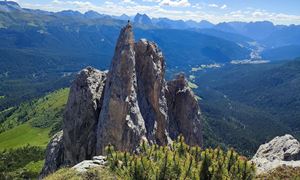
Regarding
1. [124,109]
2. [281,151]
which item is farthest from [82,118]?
[281,151]

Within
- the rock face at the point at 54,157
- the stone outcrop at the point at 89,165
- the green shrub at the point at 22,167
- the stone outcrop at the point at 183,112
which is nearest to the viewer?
the stone outcrop at the point at 89,165

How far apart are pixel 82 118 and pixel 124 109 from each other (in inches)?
329

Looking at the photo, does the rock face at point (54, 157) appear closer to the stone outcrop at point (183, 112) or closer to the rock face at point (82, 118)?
the rock face at point (82, 118)

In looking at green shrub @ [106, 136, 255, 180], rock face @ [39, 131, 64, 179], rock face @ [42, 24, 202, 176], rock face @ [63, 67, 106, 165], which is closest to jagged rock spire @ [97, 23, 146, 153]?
rock face @ [42, 24, 202, 176]

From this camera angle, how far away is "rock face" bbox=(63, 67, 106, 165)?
58.9 m

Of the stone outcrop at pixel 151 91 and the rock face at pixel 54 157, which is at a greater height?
the stone outcrop at pixel 151 91

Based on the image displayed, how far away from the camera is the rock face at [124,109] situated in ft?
183

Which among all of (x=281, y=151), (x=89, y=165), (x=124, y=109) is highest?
(x=89, y=165)

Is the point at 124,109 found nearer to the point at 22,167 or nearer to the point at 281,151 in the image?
the point at 281,151

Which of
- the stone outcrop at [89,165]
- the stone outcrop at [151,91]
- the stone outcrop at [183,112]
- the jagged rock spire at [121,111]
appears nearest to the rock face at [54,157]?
the jagged rock spire at [121,111]

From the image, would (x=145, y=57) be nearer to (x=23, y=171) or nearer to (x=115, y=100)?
(x=115, y=100)

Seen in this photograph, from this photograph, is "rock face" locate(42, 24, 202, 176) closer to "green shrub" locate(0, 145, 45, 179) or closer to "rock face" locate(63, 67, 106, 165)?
"rock face" locate(63, 67, 106, 165)

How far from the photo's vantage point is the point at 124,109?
56.5 meters

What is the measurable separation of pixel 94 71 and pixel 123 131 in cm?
1634
